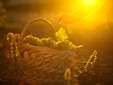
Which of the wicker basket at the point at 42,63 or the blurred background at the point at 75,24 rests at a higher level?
the blurred background at the point at 75,24

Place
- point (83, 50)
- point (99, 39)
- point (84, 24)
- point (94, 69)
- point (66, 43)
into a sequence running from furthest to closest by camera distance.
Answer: point (84, 24) < point (99, 39) < point (83, 50) < point (94, 69) < point (66, 43)

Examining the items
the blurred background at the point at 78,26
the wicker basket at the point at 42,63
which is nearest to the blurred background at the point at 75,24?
the blurred background at the point at 78,26

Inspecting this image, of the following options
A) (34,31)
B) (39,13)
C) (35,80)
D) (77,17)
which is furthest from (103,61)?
(39,13)

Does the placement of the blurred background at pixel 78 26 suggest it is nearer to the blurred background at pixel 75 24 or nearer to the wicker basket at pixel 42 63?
the blurred background at pixel 75 24

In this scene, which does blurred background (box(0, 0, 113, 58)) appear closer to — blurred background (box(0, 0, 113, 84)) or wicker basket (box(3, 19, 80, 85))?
blurred background (box(0, 0, 113, 84))

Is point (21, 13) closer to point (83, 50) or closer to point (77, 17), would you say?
point (83, 50)

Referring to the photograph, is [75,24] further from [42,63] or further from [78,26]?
[42,63]

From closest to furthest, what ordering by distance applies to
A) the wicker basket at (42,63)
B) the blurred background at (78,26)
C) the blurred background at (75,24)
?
the wicker basket at (42,63) < the blurred background at (78,26) < the blurred background at (75,24)

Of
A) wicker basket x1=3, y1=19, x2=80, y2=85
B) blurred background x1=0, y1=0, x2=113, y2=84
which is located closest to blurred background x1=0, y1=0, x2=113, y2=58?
blurred background x1=0, y1=0, x2=113, y2=84
